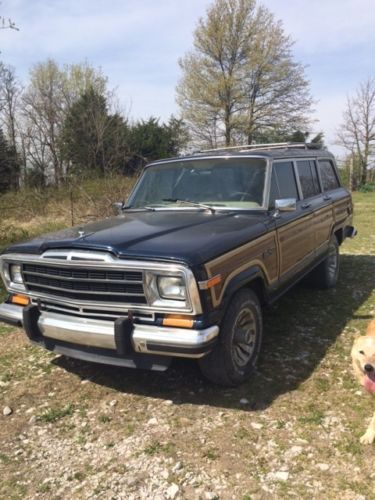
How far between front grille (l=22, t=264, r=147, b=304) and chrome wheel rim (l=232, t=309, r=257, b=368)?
34.3 inches

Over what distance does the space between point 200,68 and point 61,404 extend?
27073 mm

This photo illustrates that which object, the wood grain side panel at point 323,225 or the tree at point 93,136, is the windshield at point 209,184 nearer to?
the wood grain side panel at point 323,225

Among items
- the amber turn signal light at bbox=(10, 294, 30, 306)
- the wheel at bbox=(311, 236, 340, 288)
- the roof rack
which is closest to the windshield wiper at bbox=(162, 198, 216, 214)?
the roof rack

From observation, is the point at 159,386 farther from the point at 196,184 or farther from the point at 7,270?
the point at 196,184

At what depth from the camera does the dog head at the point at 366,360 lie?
2801 mm

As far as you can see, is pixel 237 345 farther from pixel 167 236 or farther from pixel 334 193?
pixel 334 193

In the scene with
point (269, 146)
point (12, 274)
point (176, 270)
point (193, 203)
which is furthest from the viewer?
point (269, 146)

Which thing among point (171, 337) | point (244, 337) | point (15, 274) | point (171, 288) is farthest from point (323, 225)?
point (15, 274)

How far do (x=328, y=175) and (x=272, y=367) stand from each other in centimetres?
363

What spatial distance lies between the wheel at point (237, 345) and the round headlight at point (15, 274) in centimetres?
178

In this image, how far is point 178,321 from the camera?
3057mm

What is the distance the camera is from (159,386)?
12.5ft

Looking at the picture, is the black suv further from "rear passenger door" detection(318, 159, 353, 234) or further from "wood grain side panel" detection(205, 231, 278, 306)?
"rear passenger door" detection(318, 159, 353, 234)

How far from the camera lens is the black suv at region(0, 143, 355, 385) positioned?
10.0ft
